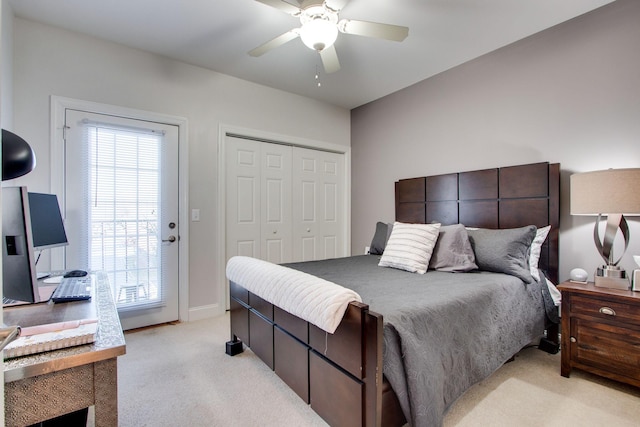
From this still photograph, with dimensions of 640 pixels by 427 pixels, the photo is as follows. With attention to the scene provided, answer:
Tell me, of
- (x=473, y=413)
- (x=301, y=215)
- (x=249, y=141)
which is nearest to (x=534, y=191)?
(x=473, y=413)

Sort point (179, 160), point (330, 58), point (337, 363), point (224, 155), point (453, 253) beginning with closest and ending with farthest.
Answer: point (337, 363)
point (330, 58)
point (453, 253)
point (179, 160)
point (224, 155)

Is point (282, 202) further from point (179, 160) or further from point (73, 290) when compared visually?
point (73, 290)

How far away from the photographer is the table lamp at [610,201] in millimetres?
1868

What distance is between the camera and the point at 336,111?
434 centimetres

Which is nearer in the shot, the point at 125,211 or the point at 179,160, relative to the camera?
the point at 125,211

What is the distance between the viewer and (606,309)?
1924mm

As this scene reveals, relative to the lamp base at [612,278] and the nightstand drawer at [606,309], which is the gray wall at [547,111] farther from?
the nightstand drawer at [606,309]

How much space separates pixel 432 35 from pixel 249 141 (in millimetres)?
2111

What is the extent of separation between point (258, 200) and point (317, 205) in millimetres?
861

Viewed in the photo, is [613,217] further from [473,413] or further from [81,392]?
[81,392]

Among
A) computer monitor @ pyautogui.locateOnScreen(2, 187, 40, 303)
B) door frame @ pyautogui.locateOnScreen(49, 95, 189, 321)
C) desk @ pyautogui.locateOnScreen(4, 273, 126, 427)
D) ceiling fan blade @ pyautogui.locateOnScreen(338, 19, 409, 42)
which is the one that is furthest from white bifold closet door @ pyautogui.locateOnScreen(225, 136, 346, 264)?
desk @ pyautogui.locateOnScreen(4, 273, 126, 427)

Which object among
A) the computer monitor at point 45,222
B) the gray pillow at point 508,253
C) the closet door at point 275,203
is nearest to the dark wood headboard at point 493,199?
the gray pillow at point 508,253

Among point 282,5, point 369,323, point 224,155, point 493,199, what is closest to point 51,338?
point 369,323

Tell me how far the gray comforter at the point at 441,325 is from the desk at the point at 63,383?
0.98 meters
